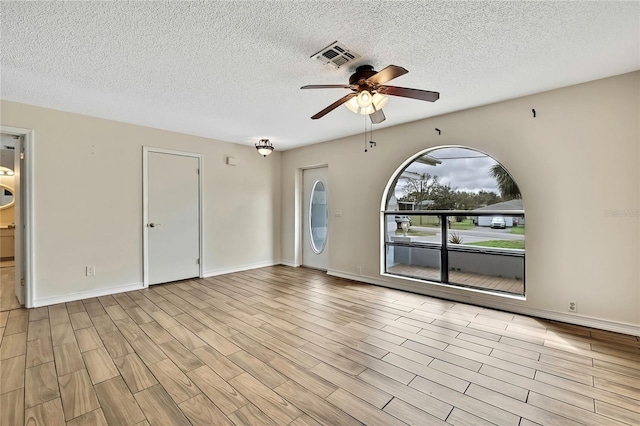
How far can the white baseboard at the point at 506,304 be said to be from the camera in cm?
279

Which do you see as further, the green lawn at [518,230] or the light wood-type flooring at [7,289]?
the light wood-type flooring at [7,289]

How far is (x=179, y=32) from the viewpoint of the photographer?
6.78 ft

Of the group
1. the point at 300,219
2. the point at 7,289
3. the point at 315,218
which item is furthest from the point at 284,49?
the point at 7,289

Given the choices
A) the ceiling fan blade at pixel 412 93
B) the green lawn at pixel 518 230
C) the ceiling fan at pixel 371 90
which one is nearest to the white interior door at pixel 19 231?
the ceiling fan at pixel 371 90

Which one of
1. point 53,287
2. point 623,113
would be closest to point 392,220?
point 623,113

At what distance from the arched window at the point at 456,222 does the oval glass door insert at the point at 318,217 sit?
1494 mm

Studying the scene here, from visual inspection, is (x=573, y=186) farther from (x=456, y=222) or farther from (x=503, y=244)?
(x=456, y=222)

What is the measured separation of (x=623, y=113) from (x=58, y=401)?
525cm

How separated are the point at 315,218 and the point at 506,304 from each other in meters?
3.61

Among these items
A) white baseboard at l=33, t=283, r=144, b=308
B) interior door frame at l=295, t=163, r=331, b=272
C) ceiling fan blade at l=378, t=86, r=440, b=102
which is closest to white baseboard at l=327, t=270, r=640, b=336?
interior door frame at l=295, t=163, r=331, b=272

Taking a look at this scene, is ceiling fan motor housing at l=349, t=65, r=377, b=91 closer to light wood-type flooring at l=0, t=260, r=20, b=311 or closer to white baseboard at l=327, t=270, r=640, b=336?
white baseboard at l=327, t=270, r=640, b=336

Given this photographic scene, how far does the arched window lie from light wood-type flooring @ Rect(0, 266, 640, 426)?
0.64 m

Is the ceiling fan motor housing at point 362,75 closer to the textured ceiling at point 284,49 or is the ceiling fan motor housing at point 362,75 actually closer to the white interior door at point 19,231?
the textured ceiling at point 284,49

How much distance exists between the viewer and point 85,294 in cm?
390
